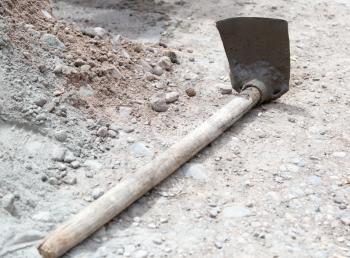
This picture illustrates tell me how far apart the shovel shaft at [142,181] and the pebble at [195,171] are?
0.06 m

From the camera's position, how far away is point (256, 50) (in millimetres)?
3889

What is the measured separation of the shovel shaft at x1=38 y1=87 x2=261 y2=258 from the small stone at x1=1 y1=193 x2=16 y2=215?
32cm

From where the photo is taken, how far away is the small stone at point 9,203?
2696mm

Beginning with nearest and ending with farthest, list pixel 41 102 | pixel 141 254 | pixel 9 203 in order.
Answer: pixel 141 254 < pixel 9 203 < pixel 41 102

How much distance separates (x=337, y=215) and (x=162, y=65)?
1935mm

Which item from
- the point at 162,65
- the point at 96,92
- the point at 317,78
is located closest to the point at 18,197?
the point at 96,92

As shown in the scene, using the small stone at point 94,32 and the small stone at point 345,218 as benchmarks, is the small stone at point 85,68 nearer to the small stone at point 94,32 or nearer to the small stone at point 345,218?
the small stone at point 94,32

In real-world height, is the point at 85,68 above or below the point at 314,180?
above

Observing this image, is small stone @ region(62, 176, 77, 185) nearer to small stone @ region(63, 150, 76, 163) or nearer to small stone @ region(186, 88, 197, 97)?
small stone @ region(63, 150, 76, 163)

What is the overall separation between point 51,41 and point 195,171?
1402 millimetres

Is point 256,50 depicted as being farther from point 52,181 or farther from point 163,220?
point 52,181

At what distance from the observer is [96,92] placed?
12.2ft

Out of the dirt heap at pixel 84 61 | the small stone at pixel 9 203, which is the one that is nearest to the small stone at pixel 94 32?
the dirt heap at pixel 84 61

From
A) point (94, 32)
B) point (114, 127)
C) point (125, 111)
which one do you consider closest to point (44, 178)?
point (114, 127)
